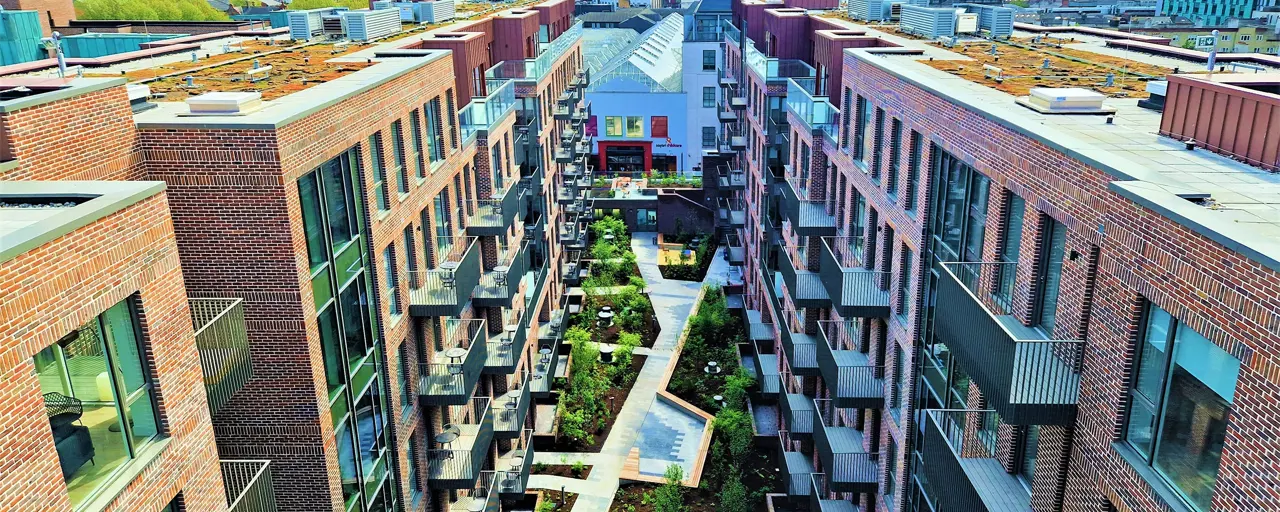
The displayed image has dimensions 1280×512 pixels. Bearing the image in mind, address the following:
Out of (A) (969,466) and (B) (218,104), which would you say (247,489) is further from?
(A) (969,466)

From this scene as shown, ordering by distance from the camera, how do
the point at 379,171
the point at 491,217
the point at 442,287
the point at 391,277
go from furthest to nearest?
the point at 491,217 < the point at 442,287 < the point at 391,277 < the point at 379,171

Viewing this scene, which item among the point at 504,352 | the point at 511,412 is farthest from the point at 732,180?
the point at 511,412

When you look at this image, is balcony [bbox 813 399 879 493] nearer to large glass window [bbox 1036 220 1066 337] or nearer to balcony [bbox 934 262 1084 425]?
balcony [bbox 934 262 1084 425]

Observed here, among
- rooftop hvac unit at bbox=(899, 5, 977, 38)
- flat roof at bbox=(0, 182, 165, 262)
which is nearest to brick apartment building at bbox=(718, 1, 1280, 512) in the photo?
rooftop hvac unit at bbox=(899, 5, 977, 38)

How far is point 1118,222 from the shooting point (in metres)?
11.8

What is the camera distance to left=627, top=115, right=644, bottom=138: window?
258ft

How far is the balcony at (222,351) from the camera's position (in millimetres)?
13836

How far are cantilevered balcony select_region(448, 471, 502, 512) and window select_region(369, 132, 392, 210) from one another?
31.0 feet

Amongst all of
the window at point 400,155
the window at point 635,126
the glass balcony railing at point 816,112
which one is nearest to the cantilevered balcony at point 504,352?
the window at point 400,155

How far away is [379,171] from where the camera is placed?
20562 millimetres

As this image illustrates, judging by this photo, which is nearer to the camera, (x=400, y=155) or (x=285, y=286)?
(x=285, y=286)

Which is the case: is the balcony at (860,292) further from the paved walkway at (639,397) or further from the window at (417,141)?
the paved walkway at (639,397)

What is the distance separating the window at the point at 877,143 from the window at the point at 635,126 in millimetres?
55799

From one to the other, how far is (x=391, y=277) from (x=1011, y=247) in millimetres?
14415
